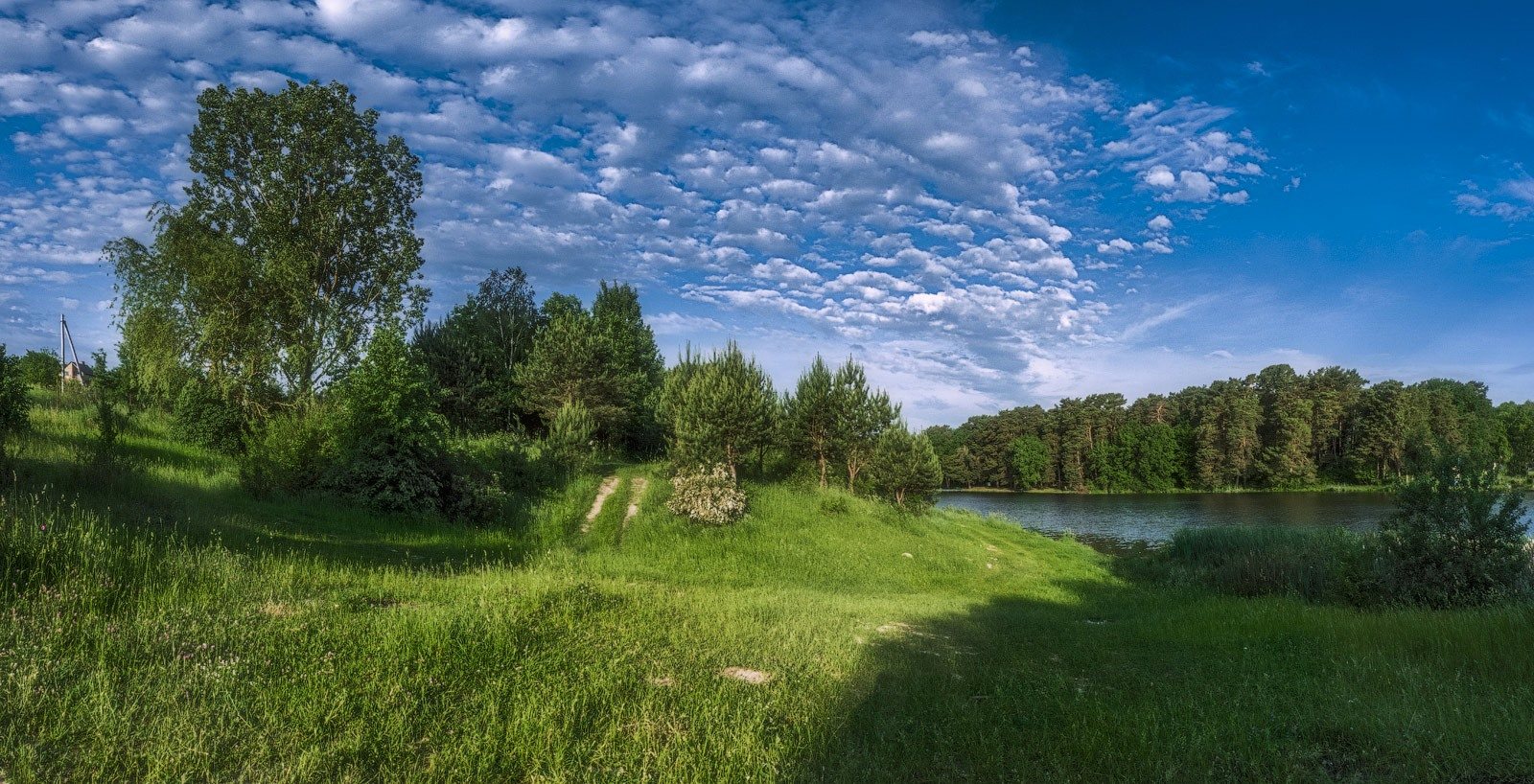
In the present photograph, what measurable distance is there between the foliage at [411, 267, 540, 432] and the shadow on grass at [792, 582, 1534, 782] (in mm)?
36306

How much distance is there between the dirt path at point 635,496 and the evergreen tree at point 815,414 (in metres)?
7.47

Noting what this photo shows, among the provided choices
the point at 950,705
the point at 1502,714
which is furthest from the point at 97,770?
the point at 1502,714

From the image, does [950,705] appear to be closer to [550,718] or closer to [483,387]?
[550,718]

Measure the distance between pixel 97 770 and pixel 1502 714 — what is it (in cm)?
1115

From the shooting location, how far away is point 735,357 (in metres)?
31.8

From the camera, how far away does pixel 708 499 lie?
946 inches

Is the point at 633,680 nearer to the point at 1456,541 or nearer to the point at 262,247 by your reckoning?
the point at 1456,541

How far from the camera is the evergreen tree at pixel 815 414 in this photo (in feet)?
109

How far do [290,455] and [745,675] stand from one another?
20.0m

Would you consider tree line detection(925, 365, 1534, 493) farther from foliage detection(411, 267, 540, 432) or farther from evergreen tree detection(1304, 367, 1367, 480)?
foliage detection(411, 267, 540, 432)

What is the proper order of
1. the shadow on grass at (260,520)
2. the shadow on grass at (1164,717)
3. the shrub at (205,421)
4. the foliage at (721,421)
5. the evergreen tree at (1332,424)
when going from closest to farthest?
the shadow on grass at (1164,717), the shadow on grass at (260,520), the shrub at (205,421), the foliage at (721,421), the evergreen tree at (1332,424)

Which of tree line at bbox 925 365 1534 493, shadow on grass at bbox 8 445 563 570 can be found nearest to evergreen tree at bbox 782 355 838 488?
shadow on grass at bbox 8 445 563 570

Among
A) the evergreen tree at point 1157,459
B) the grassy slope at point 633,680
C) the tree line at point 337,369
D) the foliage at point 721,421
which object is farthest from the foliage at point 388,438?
the evergreen tree at point 1157,459

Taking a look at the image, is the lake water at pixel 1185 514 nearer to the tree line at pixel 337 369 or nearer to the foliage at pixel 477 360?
the tree line at pixel 337 369
